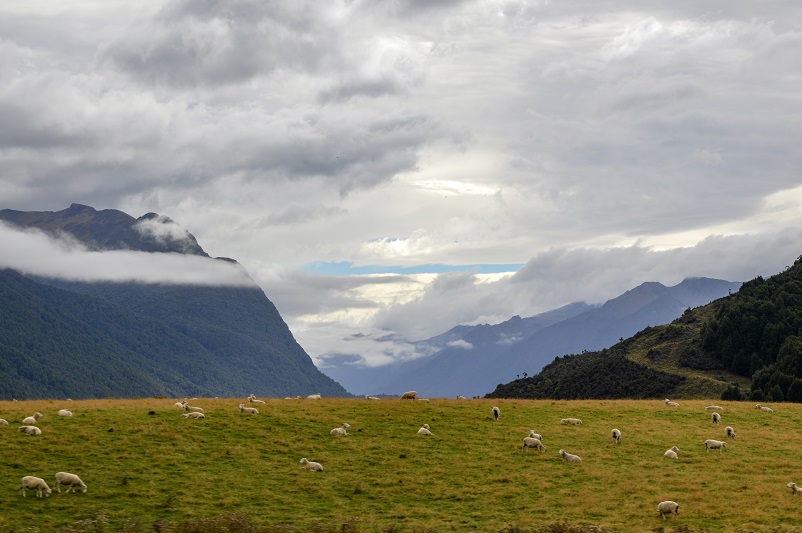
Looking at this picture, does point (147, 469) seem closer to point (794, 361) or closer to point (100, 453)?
point (100, 453)

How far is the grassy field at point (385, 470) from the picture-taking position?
3222 cm

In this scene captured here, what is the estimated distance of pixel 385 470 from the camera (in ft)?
130

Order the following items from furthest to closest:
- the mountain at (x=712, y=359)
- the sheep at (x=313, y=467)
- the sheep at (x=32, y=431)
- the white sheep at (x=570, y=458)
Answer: the mountain at (x=712, y=359) → the white sheep at (x=570, y=458) → the sheep at (x=32, y=431) → the sheep at (x=313, y=467)

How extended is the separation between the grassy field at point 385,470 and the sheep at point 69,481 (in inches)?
17.5

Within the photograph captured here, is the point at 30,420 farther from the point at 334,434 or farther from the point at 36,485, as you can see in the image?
the point at 334,434

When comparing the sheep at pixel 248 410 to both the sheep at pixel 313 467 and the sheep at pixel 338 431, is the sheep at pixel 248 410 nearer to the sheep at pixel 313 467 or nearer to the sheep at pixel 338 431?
the sheep at pixel 338 431

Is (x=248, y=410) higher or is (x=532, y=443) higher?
(x=248, y=410)

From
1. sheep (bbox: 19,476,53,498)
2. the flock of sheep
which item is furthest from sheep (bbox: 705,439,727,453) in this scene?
sheep (bbox: 19,476,53,498)

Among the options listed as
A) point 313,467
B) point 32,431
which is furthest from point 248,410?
point 32,431

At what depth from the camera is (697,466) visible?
135 ft

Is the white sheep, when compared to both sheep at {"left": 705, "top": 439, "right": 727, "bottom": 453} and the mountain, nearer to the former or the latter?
sheep at {"left": 705, "top": 439, "right": 727, "bottom": 453}

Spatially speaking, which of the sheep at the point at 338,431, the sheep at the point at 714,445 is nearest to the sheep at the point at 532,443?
the sheep at the point at 714,445

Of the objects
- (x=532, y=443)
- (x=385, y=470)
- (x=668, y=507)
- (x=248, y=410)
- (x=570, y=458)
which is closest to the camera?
(x=668, y=507)

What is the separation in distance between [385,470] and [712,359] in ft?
353
